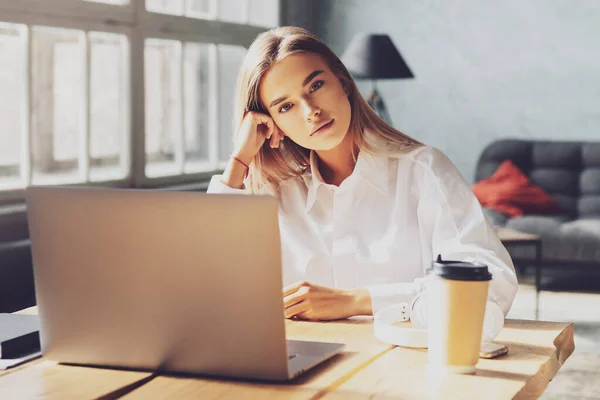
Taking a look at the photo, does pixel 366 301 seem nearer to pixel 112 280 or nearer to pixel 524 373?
pixel 524 373

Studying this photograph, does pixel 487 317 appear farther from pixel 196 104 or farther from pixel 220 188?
pixel 196 104

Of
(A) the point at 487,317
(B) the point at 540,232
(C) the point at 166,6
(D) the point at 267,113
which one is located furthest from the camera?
(B) the point at 540,232

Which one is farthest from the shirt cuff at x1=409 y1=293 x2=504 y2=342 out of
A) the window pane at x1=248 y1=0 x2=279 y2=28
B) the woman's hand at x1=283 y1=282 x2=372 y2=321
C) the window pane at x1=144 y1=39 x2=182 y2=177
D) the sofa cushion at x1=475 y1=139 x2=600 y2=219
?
the sofa cushion at x1=475 y1=139 x2=600 y2=219

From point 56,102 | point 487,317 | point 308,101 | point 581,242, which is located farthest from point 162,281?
point 581,242

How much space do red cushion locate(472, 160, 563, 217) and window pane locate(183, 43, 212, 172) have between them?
198cm

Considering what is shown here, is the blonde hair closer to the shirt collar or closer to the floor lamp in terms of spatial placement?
the shirt collar

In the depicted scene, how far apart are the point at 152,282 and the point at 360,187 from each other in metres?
0.94

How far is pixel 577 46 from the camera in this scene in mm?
6590

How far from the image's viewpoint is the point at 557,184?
6414 millimetres

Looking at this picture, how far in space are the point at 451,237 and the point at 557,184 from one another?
479cm

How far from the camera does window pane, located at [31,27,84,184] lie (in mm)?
4008

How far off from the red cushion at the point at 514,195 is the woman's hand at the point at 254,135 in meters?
4.10

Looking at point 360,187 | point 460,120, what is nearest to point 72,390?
point 360,187

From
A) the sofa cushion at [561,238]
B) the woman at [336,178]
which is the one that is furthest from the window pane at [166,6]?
the woman at [336,178]
